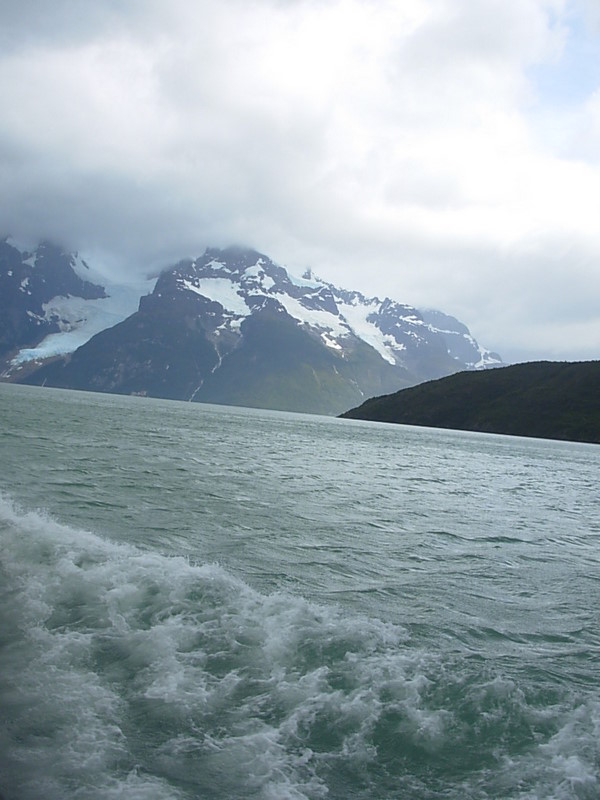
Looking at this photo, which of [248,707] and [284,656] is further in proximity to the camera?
[284,656]

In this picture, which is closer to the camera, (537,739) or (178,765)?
(178,765)

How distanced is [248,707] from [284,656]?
235cm

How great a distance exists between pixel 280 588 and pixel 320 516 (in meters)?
13.3

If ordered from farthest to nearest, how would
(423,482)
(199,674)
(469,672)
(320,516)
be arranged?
(423,482)
(320,516)
(469,672)
(199,674)

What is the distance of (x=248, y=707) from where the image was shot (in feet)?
37.6

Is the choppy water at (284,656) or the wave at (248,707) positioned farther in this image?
the choppy water at (284,656)

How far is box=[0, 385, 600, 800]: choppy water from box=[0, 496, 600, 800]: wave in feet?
0.14

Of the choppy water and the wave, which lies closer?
the wave

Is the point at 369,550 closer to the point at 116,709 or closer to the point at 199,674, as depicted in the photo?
the point at 199,674

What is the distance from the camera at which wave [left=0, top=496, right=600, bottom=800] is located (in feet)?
30.8

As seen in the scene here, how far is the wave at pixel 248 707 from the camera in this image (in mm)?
9375

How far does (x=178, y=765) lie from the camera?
31.0 feet

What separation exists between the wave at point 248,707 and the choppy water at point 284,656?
0.14 ft

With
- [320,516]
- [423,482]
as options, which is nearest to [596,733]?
[320,516]
